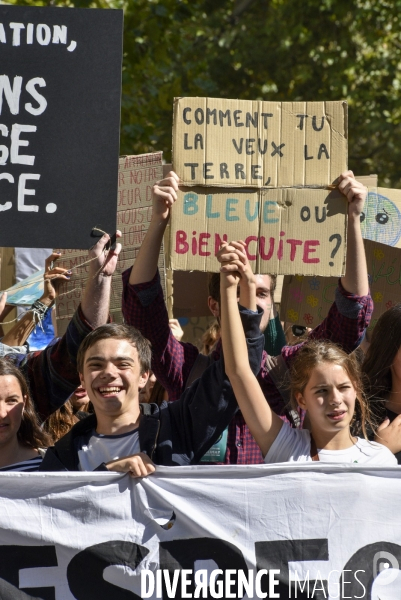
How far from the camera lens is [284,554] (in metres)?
3.01

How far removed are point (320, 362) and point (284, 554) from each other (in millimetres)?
682

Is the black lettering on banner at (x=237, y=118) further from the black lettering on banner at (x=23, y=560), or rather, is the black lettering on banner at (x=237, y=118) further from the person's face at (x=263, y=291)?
the black lettering on banner at (x=23, y=560)

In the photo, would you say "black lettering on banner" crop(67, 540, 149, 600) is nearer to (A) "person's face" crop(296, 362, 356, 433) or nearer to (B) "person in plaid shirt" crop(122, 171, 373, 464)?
(B) "person in plaid shirt" crop(122, 171, 373, 464)

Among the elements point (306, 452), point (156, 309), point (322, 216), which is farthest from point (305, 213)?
point (306, 452)

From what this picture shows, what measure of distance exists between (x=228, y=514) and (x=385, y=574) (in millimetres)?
520

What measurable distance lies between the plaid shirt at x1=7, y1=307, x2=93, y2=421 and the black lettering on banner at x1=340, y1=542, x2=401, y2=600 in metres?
1.30

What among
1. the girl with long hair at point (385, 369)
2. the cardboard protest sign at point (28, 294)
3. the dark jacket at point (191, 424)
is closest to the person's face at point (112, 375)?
the dark jacket at point (191, 424)

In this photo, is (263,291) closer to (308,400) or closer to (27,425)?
(308,400)

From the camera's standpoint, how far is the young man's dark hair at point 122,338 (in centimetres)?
334

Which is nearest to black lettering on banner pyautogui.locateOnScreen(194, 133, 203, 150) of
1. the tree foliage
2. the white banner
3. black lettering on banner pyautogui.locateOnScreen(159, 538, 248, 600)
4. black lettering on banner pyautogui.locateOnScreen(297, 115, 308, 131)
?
black lettering on banner pyautogui.locateOnScreen(297, 115, 308, 131)

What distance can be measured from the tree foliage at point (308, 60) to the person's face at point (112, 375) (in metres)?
8.03

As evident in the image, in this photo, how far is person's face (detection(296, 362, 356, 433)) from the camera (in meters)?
3.25

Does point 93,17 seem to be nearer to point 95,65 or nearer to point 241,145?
point 95,65

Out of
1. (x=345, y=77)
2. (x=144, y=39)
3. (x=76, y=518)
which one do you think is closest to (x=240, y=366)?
(x=76, y=518)
